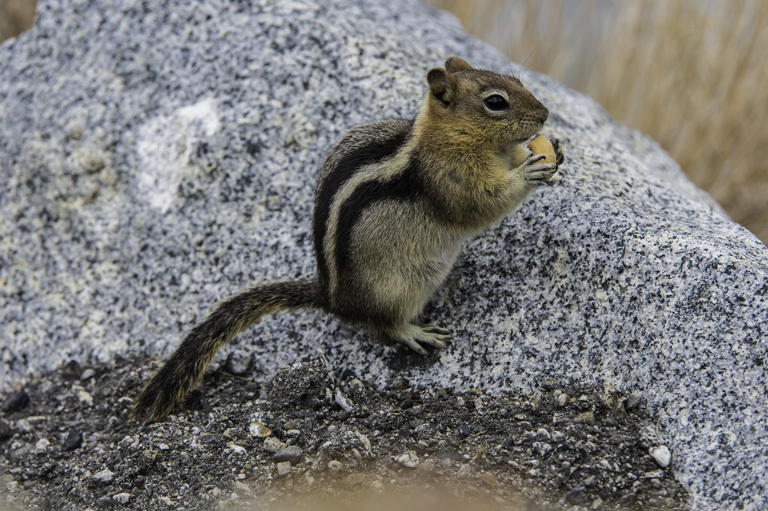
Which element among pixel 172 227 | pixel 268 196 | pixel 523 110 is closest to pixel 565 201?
pixel 523 110

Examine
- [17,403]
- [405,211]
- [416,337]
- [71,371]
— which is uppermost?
[405,211]

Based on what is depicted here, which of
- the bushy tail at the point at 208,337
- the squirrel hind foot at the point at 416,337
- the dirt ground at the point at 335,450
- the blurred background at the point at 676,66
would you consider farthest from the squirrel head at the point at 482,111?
the blurred background at the point at 676,66

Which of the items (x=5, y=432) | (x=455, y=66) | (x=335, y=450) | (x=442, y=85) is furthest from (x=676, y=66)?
(x=5, y=432)

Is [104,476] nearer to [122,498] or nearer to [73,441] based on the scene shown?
[122,498]

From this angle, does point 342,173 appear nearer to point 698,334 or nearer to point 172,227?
point 172,227

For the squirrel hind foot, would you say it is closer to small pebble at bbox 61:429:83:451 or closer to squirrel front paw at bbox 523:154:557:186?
squirrel front paw at bbox 523:154:557:186

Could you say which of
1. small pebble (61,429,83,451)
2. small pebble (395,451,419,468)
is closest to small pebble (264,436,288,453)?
small pebble (395,451,419,468)

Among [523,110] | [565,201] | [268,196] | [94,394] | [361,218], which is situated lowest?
[94,394]
